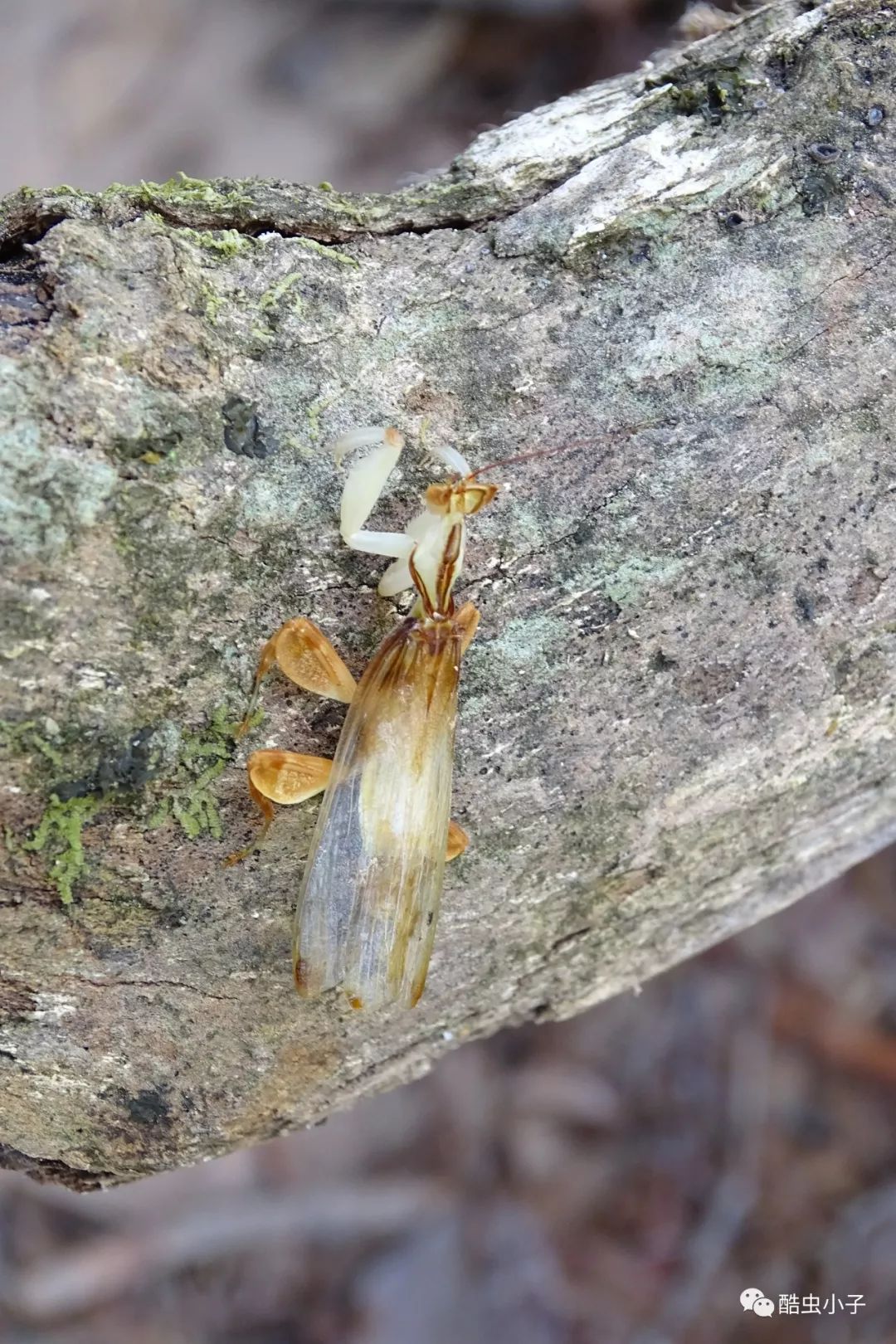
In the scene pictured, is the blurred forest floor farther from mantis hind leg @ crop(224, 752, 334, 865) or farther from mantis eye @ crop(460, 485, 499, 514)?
mantis eye @ crop(460, 485, 499, 514)

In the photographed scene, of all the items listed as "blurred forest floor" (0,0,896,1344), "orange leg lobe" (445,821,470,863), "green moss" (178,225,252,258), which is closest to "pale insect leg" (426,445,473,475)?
"green moss" (178,225,252,258)

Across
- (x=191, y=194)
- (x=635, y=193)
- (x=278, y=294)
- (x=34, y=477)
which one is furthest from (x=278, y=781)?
(x=635, y=193)

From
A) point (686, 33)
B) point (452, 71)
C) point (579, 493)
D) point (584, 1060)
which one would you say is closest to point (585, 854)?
point (579, 493)

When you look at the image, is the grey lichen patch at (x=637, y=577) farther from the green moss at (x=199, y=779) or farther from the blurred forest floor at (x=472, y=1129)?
the blurred forest floor at (x=472, y=1129)

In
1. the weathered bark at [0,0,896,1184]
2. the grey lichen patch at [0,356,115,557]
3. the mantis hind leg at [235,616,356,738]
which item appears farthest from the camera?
the mantis hind leg at [235,616,356,738]

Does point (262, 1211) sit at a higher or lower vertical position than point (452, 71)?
lower

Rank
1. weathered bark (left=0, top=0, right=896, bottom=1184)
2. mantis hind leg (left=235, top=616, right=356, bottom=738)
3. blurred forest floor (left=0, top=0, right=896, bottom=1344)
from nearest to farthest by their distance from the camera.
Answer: weathered bark (left=0, top=0, right=896, bottom=1184) < mantis hind leg (left=235, top=616, right=356, bottom=738) < blurred forest floor (left=0, top=0, right=896, bottom=1344)

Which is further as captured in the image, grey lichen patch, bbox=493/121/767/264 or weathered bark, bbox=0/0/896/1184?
grey lichen patch, bbox=493/121/767/264

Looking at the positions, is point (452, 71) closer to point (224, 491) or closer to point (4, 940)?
point (224, 491)
